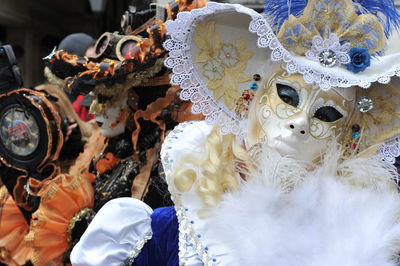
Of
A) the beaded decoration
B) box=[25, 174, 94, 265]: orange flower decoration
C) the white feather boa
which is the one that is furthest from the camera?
box=[25, 174, 94, 265]: orange flower decoration

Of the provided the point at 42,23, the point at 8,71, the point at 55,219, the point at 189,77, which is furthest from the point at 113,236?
the point at 42,23

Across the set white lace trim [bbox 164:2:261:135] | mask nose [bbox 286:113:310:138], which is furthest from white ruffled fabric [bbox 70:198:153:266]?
mask nose [bbox 286:113:310:138]

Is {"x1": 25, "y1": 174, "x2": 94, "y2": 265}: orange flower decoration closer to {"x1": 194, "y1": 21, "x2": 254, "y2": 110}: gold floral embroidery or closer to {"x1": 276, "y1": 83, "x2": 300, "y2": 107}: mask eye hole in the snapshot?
{"x1": 194, "y1": 21, "x2": 254, "y2": 110}: gold floral embroidery

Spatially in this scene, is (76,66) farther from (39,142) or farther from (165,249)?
(165,249)

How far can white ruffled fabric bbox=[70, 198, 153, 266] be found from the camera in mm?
1109

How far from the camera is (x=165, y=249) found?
1.12 metres

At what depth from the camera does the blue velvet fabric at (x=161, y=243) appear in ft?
3.67

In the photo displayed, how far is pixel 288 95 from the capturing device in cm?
110

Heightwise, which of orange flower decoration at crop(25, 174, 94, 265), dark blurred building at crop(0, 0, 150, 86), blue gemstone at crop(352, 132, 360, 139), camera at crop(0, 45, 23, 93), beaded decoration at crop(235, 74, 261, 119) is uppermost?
beaded decoration at crop(235, 74, 261, 119)

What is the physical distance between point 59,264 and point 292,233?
43.3 inches

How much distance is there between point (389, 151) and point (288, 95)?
11.4 inches

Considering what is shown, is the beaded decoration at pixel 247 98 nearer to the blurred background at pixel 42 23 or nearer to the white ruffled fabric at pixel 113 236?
the white ruffled fabric at pixel 113 236

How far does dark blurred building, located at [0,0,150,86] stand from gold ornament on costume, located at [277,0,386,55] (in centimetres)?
392

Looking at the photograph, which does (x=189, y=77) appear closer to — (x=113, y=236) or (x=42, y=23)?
(x=113, y=236)
